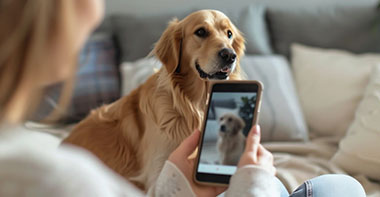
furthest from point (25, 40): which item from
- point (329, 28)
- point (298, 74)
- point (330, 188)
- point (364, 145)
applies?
point (329, 28)

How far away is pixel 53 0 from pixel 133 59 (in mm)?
1458

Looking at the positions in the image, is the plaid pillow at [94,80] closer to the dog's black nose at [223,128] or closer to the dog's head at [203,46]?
the dog's head at [203,46]

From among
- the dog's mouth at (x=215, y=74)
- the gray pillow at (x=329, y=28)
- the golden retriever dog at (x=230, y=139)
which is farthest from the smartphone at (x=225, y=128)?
the gray pillow at (x=329, y=28)

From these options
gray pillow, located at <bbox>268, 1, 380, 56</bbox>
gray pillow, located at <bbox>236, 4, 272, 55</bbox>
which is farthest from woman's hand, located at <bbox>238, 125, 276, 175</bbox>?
gray pillow, located at <bbox>268, 1, 380, 56</bbox>

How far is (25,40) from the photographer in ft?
1.64

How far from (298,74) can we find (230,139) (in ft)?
4.10

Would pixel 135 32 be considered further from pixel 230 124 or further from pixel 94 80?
pixel 230 124

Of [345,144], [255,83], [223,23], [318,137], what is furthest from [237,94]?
[318,137]

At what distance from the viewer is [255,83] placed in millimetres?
816

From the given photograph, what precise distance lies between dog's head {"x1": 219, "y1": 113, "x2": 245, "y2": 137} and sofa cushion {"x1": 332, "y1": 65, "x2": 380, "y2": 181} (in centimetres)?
66

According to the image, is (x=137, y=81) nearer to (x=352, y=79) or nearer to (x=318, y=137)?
(x=318, y=137)

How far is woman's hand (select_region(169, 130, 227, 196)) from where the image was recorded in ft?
2.64

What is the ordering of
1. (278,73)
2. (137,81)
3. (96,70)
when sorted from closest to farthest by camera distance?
1. (137,81)
2. (278,73)
3. (96,70)

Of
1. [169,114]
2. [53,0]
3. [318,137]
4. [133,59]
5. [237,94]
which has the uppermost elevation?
[53,0]
